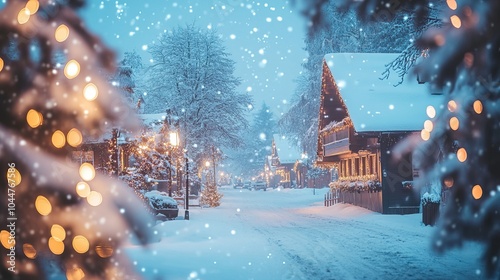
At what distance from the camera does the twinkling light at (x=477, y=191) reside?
3275 millimetres

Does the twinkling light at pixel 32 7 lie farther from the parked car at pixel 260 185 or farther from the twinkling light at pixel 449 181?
the parked car at pixel 260 185

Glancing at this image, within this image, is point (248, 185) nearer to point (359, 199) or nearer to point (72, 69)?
point (359, 199)

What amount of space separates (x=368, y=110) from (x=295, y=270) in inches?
547

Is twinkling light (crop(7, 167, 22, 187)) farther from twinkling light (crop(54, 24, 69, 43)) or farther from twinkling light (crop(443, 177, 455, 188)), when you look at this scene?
twinkling light (crop(443, 177, 455, 188))

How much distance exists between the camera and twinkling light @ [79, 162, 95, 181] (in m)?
2.25

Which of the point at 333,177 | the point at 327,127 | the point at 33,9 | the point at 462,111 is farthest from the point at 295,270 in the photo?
the point at 333,177

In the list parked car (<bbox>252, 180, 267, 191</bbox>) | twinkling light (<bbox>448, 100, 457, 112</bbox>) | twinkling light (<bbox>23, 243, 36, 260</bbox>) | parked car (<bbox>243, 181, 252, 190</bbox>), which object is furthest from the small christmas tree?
parked car (<bbox>243, 181, 252, 190</bbox>)

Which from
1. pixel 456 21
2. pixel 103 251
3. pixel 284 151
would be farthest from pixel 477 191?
pixel 284 151

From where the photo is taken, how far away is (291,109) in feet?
142

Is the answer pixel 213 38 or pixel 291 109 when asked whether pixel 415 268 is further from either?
pixel 291 109

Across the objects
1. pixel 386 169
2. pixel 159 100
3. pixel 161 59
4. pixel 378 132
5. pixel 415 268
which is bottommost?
pixel 415 268

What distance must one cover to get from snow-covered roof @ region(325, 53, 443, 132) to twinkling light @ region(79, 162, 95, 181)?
18546mm

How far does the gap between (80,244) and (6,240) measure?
1.44 ft

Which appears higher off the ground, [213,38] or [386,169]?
[213,38]
